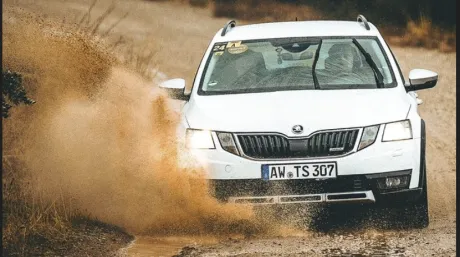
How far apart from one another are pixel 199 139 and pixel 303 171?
837 mm

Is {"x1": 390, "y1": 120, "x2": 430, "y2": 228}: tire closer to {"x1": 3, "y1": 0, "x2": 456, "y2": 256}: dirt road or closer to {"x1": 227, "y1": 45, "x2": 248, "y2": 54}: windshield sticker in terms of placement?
{"x1": 3, "y1": 0, "x2": 456, "y2": 256}: dirt road

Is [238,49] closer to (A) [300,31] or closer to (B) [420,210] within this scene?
(A) [300,31]

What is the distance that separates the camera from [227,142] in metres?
8.78

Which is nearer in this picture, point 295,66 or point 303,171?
point 303,171

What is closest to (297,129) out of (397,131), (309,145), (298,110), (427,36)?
(309,145)

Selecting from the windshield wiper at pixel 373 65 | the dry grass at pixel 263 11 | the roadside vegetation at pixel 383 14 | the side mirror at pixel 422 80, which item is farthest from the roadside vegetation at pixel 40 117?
the dry grass at pixel 263 11

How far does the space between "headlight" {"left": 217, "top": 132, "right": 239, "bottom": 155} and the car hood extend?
0.04 m

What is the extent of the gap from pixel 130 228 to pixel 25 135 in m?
2.31

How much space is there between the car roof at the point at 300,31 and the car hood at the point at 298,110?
1053 millimetres

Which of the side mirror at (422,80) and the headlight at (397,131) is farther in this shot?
the side mirror at (422,80)

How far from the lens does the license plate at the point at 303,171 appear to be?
855 centimetres

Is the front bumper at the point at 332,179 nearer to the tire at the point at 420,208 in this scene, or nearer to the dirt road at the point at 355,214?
the tire at the point at 420,208

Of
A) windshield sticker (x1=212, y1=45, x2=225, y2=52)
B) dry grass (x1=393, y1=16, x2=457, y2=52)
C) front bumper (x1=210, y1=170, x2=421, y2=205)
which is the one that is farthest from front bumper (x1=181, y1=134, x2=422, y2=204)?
dry grass (x1=393, y1=16, x2=457, y2=52)

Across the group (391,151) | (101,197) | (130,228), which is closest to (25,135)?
(101,197)
